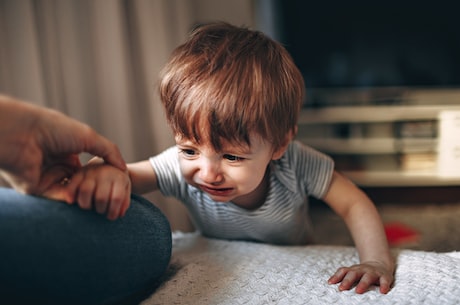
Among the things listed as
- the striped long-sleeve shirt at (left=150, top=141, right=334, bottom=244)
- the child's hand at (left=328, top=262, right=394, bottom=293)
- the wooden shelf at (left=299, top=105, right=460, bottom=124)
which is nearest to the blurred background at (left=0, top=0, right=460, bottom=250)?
the wooden shelf at (left=299, top=105, right=460, bottom=124)

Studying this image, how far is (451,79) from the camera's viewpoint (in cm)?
201

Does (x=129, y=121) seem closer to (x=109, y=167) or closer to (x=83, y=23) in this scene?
(x=83, y=23)

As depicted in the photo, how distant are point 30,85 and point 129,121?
1.13 feet

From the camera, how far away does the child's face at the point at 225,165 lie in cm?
81

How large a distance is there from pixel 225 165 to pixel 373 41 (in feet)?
4.70

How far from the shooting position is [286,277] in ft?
2.41

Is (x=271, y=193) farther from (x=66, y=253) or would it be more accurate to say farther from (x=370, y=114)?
(x=370, y=114)

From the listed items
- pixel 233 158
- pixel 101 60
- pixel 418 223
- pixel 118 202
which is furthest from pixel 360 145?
pixel 118 202

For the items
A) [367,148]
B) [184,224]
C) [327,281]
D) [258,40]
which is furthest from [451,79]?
[327,281]

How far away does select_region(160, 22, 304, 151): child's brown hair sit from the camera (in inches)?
31.2

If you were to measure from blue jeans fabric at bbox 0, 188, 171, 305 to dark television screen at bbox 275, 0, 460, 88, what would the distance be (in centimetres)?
151

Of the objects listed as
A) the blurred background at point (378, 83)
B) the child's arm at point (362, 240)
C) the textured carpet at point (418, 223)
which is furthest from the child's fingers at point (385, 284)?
the blurred background at point (378, 83)

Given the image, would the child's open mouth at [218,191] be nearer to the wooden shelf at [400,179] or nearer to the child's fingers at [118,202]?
the child's fingers at [118,202]

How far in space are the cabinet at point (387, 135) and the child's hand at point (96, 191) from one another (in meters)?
1.45
